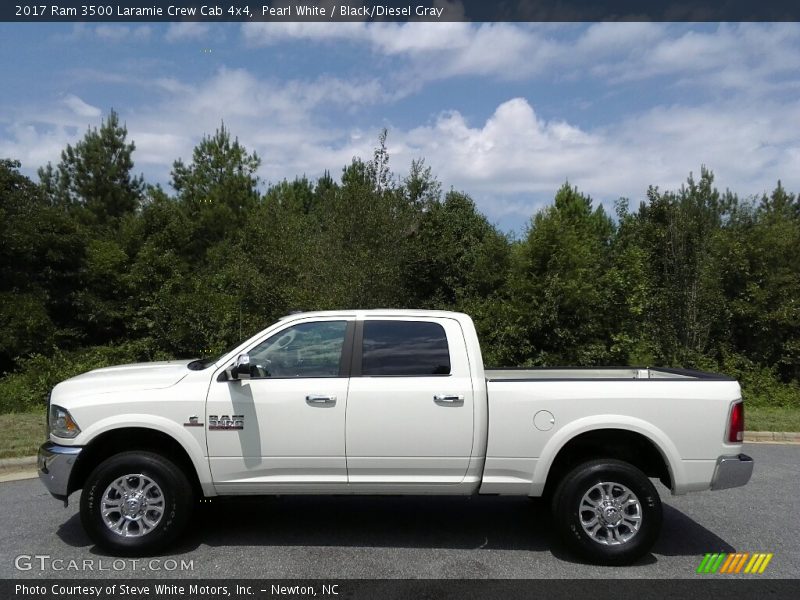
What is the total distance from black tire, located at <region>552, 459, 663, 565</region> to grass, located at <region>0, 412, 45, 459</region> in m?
6.85

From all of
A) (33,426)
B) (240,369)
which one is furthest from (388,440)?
(33,426)

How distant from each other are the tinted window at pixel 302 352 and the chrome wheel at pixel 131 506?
1.22 metres

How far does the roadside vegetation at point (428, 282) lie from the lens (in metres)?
16.6

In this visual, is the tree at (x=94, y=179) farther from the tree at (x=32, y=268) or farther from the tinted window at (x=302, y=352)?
the tinted window at (x=302, y=352)

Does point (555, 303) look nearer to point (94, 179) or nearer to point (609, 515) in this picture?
point (609, 515)

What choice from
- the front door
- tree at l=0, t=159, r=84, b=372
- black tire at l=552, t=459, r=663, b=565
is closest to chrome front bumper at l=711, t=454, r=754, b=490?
black tire at l=552, t=459, r=663, b=565

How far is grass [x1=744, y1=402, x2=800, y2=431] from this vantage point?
11.9 m

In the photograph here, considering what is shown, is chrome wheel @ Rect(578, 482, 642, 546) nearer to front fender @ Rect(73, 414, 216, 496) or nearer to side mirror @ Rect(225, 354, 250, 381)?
side mirror @ Rect(225, 354, 250, 381)

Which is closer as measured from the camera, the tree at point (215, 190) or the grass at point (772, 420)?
the grass at point (772, 420)

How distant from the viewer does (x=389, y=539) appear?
5.80 meters

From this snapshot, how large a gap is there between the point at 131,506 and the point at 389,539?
2.05 metres

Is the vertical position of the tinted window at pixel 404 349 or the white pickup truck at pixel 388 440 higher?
the tinted window at pixel 404 349

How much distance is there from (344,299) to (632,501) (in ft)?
34.9
